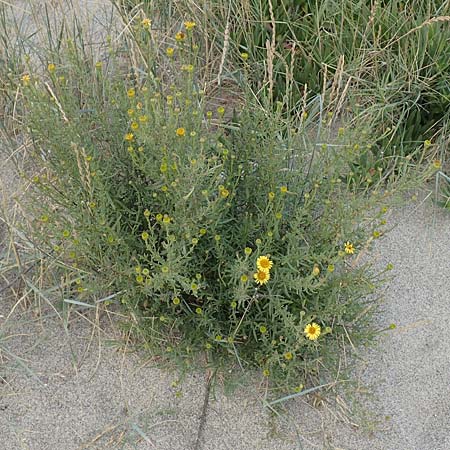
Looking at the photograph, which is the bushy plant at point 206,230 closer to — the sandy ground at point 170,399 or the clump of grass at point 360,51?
the sandy ground at point 170,399

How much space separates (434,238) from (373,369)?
565 mm

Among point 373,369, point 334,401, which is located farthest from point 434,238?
point 334,401

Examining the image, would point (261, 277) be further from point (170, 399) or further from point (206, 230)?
point (170, 399)

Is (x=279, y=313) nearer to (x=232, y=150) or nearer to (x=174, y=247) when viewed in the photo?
(x=174, y=247)

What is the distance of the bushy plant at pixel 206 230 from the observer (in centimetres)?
170

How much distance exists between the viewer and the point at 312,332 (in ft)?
5.69

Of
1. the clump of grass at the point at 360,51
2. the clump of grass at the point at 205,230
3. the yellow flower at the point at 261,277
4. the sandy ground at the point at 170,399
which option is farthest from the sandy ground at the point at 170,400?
the clump of grass at the point at 360,51

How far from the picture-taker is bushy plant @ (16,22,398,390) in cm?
170

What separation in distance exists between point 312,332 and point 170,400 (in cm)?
47

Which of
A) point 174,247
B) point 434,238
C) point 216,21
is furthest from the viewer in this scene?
point 216,21

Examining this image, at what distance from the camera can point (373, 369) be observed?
6.70ft

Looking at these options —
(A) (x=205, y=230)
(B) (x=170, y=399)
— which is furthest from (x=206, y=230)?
(B) (x=170, y=399)

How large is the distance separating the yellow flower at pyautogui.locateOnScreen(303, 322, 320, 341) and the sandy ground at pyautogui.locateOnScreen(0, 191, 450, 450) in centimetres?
26

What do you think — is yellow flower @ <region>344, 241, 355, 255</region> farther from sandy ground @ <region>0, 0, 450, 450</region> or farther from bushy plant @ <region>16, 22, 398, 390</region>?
sandy ground @ <region>0, 0, 450, 450</region>
